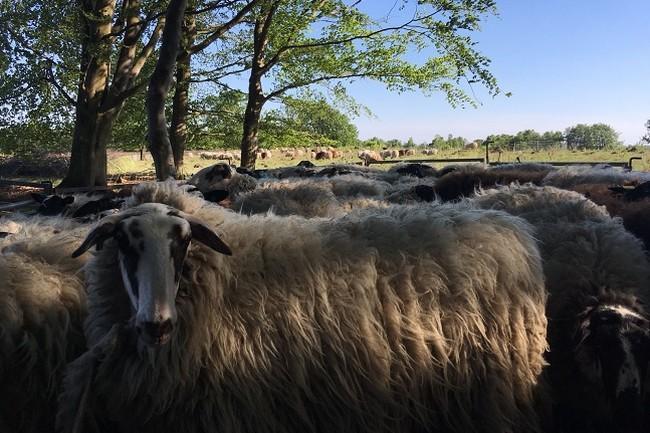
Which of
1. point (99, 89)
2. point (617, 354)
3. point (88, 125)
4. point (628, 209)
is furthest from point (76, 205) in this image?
point (99, 89)

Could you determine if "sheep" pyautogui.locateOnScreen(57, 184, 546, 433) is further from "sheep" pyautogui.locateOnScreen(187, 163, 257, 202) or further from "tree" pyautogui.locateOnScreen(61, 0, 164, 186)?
"tree" pyautogui.locateOnScreen(61, 0, 164, 186)

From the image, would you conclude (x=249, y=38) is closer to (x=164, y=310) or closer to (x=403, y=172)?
(x=403, y=172)

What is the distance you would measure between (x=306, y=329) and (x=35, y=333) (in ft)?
5.50

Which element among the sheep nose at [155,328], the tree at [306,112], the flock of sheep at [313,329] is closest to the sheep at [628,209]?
the flock of sheep at [313,329]

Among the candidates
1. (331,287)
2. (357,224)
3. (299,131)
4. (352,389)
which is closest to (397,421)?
(352,389)

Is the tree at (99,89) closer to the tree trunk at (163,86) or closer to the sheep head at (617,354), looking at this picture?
the tree trunk at (163,86)

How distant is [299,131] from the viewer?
20844 millimetres

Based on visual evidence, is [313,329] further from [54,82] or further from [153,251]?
[54,82]

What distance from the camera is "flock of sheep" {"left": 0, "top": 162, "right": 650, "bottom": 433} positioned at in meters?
2.97

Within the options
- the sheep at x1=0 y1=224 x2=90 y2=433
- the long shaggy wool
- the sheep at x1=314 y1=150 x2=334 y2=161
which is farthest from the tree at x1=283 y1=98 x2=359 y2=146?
the sheep at x1=314 y1=150 x2=334 y2=161

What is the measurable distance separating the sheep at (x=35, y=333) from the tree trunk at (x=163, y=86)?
5.59 m

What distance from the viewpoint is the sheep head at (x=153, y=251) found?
267cm

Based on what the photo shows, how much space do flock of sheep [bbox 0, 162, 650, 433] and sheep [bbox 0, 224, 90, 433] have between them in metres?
0.01

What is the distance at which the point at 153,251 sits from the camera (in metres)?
2.92
